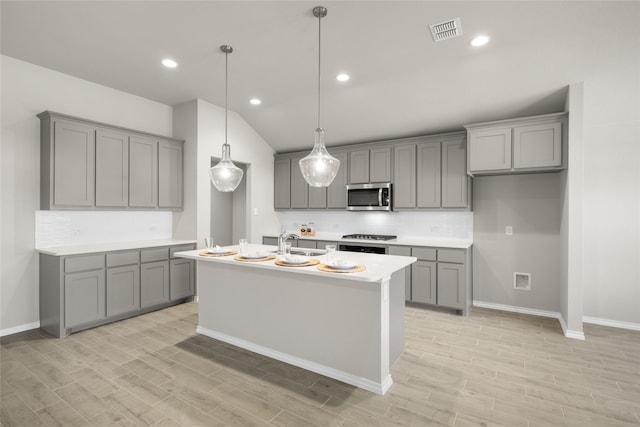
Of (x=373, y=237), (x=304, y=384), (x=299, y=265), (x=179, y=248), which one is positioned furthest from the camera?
(x=373, y=237)

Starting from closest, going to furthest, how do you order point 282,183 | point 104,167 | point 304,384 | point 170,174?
Result: 1. point 304,384
2. point 104,167
3. point 170,174
4. point 282,183

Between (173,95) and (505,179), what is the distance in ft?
16.0

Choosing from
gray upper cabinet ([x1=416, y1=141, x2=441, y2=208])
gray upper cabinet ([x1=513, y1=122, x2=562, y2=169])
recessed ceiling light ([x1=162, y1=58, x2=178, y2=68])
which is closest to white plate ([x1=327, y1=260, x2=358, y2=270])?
gray upper cabinet ([x1=416, y1=141, x2=441, y2=208])

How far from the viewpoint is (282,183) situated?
620cm

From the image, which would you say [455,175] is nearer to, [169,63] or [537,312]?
[537,312]

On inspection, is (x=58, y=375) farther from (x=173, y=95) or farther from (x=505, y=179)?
(x=505, y=179)

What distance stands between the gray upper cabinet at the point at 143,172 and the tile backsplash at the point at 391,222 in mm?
2540

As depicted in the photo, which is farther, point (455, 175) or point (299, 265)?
point (455, 175)

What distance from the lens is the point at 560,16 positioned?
8.81 feet

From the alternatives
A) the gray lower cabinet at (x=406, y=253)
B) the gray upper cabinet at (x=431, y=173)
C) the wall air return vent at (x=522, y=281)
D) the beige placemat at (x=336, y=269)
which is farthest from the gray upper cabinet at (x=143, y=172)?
the wall air return vent at (x=522, y=281)

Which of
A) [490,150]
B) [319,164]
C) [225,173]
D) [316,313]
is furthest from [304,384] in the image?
[490,150]

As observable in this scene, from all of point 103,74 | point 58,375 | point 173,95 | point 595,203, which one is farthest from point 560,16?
point 58,375

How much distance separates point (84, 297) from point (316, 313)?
2.76 metres

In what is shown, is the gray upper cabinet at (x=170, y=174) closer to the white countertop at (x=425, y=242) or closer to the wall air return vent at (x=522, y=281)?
the white countertop at (x=425, y=242)
